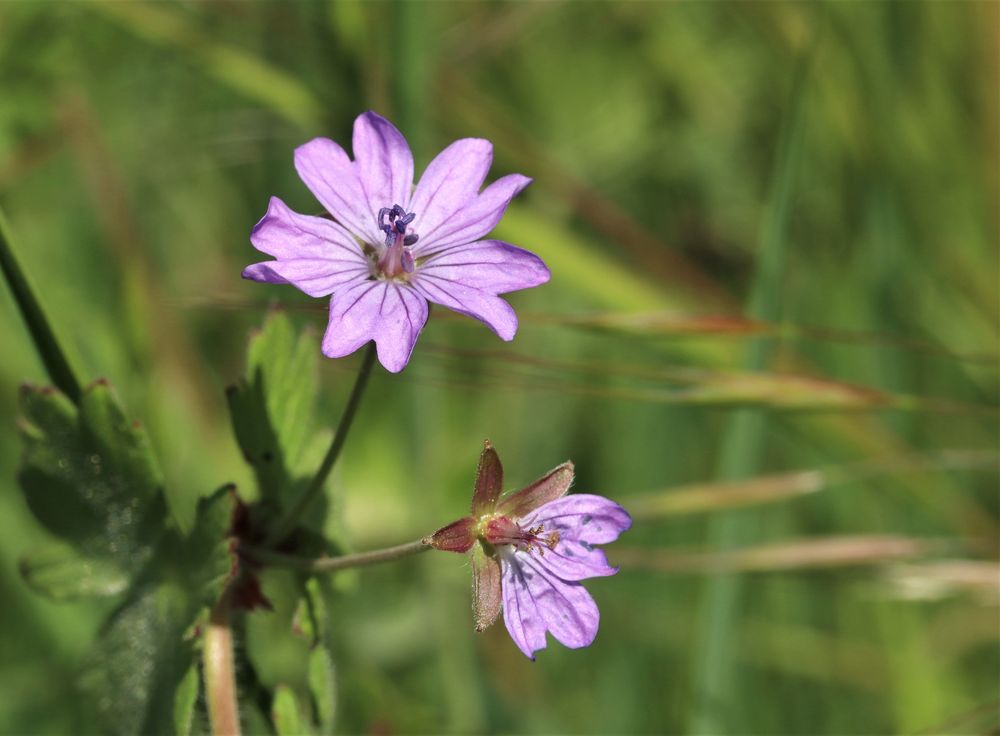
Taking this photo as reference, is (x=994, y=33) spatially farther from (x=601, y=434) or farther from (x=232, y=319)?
(x=232, y=319)

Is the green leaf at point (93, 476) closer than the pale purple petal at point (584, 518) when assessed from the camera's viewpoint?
No

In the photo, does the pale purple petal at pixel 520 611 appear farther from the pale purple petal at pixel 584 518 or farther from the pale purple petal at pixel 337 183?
the pale purple petal at pixel 337 183

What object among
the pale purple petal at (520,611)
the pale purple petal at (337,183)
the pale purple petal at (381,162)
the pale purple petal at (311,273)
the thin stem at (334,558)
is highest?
the pale purple petal at (381,162)

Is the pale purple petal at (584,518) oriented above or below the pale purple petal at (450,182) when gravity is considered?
below

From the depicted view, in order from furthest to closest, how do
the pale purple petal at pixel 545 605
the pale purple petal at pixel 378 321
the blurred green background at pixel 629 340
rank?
the blurred green background at pixel 629 340, the pale purple petal at pixel 545 605, the pale purple petal at pixel 378 321

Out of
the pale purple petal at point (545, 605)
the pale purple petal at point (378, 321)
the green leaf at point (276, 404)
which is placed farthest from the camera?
the green leaf at point (276, 404)

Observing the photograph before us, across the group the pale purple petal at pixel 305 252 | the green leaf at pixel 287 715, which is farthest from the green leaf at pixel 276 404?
the green leaf at pixel 287 715

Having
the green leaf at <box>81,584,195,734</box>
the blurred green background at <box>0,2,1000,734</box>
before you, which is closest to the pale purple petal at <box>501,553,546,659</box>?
the green leaf at <box>81,584,195,734</box>

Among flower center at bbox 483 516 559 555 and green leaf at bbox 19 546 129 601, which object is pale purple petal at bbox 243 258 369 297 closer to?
flower center at bbox 483 516 559 555
